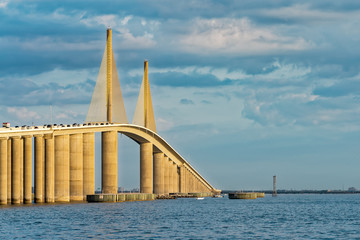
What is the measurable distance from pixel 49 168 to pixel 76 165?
1322cm

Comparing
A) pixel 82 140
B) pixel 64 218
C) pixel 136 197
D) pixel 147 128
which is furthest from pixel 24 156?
pixel 147 128

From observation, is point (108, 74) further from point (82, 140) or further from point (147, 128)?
point (147, 128)

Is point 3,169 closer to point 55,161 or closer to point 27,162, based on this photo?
point 27,162

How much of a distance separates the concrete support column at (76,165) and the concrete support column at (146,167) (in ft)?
162

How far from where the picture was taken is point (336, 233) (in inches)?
2879

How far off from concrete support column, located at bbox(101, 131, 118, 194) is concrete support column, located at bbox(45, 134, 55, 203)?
88.8 feet

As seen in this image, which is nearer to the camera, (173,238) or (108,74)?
(173,238)

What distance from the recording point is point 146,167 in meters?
186

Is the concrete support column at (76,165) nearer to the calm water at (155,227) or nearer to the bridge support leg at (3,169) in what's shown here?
the bridge support leg at (3,169)

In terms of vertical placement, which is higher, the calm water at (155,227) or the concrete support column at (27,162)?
the concrete support column at (27,162)

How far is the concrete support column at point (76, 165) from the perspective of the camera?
13338 cm

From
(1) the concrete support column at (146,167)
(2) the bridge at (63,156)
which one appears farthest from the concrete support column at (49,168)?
(1) the concrete support column at (146,167)

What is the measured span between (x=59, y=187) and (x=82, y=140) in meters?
13.2

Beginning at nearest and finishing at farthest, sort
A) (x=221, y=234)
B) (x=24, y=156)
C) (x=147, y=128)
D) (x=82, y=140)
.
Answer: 1. (x=221, y=234)
2. (x=24, y=156)
3. (x=82, y=140)
4. (x=147, y=128)
